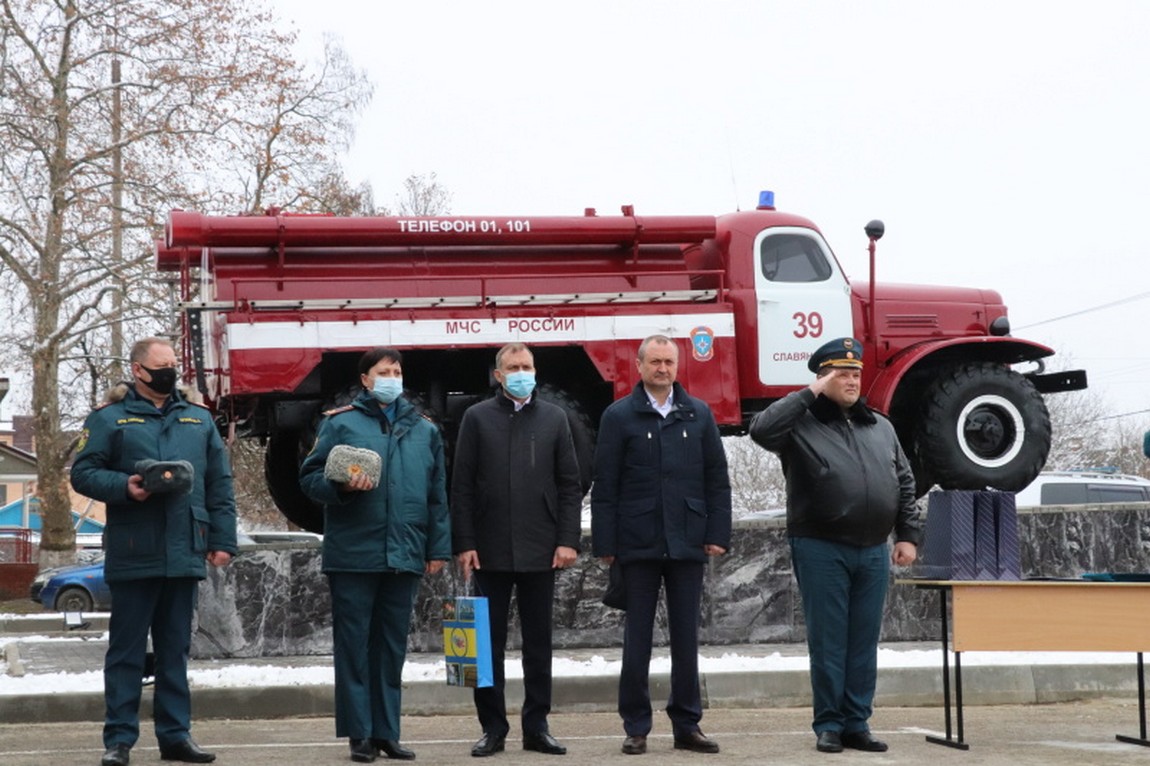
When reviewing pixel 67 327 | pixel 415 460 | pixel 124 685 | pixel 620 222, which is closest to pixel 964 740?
pixel 415 460

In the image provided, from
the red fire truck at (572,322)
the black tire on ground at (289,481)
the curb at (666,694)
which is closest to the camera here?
the curb at (666,694)

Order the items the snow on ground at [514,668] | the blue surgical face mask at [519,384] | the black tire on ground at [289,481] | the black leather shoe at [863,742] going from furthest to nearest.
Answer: the black tire on ground at [289,481], the snow on ground at [514,668], the blue surgical face mask at [519,384], the black leather shoe at [863,742]

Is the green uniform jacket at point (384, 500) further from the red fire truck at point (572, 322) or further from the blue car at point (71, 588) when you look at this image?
the blue car at point (71, 588)

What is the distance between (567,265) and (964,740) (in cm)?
583

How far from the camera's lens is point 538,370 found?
504 inches

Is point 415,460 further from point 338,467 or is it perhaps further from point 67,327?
point 67,327

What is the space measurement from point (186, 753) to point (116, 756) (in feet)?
1.10

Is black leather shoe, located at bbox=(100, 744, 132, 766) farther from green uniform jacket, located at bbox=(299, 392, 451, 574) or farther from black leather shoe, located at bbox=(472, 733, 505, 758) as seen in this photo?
black leather shoe, located at bbox=(472, 733, 505, 758)

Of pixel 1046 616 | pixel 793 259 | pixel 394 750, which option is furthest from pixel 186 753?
pixel 793 259

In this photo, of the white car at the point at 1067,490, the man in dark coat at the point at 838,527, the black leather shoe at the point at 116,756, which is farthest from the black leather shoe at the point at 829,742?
the white car at the point at 1067,490

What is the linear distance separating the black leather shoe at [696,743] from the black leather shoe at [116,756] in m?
2.49

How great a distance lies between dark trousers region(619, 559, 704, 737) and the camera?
25.3ft

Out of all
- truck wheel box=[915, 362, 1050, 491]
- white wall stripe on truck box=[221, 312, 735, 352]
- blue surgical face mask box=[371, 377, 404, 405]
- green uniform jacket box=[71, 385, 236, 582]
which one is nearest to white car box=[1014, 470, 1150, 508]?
truck wheel box=[915, 362, 1050, 491]

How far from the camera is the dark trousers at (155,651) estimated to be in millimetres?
7469
